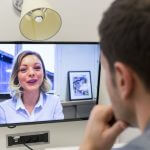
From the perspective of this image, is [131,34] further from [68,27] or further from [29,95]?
[68,27]

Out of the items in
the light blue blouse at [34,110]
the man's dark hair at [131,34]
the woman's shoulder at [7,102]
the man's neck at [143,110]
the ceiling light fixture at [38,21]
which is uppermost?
the ceiling light fixture at [38,21]

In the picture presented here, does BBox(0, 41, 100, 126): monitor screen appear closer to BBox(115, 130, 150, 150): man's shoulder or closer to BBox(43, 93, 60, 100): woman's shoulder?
BBox(43, 93, 60, 100): woman's shoulder

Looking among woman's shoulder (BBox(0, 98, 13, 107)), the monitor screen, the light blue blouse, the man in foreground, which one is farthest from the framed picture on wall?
the man in foreground

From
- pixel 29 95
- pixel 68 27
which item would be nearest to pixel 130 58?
pixel 29 95

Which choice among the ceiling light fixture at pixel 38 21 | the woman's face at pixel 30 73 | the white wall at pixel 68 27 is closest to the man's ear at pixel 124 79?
the ceiling light fixture at pixel 38 21

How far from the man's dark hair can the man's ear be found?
0.04ft

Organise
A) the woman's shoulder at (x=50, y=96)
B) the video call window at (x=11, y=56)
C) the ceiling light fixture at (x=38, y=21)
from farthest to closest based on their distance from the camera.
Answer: the woman's shoulder at (x=50, y=96) → the video call window at (x=11, y=56) → the ceiling light fixture at (x=38, y=21)

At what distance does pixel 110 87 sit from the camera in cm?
90

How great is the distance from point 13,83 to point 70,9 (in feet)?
1.98

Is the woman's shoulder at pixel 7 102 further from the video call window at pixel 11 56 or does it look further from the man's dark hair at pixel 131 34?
Answer: the man's dark hair at pixel 131 34

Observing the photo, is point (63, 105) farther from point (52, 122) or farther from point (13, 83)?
point (13, 83)

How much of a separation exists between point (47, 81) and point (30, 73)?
119mm

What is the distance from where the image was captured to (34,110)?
2.06m

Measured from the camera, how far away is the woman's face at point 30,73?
1982 mm
